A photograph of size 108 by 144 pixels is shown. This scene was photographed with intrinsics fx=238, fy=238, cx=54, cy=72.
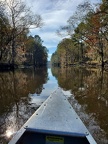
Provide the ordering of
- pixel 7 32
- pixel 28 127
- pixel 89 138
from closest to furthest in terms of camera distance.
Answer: pixel 89 138 < pixel 28 127 < pixel 7 32

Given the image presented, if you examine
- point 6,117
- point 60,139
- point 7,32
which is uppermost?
point 7,32

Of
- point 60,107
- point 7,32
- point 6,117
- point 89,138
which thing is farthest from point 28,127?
point 7,32

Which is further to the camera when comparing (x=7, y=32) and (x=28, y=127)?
(x=7, y=32)

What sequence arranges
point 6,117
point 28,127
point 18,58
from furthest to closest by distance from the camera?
1. point 18,58
2. point 6,117
3. point 28,127

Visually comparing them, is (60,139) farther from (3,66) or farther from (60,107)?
(3,66)

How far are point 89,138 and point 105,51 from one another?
40.9m

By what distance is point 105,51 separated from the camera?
42.8 metres

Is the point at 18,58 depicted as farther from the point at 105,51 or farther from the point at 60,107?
the point at 60,107

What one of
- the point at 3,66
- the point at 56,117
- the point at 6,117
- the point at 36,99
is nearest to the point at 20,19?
the point at 3,66

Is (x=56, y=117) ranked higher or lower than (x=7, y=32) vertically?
lower

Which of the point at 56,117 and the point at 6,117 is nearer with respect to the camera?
the point at 56,117

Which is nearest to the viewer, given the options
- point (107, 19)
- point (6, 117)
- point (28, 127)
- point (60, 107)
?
point (28, 127)

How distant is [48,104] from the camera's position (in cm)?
466

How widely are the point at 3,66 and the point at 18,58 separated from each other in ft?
46.1
